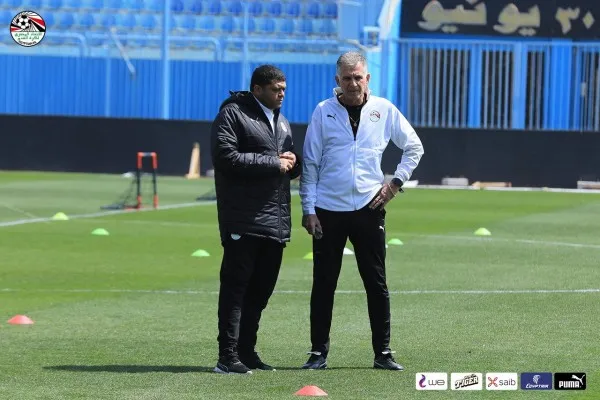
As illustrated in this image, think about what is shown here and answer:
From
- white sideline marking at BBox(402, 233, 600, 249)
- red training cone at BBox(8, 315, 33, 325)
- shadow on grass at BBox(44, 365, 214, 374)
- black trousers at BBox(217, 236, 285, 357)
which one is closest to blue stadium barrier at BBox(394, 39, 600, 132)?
white sideline marking at BBox(402, 233, 600, 249)

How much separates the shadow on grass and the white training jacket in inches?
48.9

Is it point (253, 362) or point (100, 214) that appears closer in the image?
point (253, 362)

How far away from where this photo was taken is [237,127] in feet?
31.6

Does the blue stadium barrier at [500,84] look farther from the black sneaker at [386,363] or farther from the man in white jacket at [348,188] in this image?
the black sneaker at [386,363]

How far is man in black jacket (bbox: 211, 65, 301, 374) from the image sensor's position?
952cm

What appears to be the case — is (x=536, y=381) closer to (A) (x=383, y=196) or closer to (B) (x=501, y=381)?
(B) (x=501, y=381)

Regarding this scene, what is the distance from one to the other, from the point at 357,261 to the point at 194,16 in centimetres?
3409

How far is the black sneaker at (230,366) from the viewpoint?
31.3 feet

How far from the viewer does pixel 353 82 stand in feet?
31.5

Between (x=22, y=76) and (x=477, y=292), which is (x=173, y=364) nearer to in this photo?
(x=477, y=292)

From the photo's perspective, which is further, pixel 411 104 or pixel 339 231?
pixel 411 104

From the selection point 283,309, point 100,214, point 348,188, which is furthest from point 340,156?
point 100,214

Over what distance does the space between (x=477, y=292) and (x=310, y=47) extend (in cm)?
2701

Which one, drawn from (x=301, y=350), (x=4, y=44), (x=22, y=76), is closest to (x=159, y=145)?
(x=22, y=76)
